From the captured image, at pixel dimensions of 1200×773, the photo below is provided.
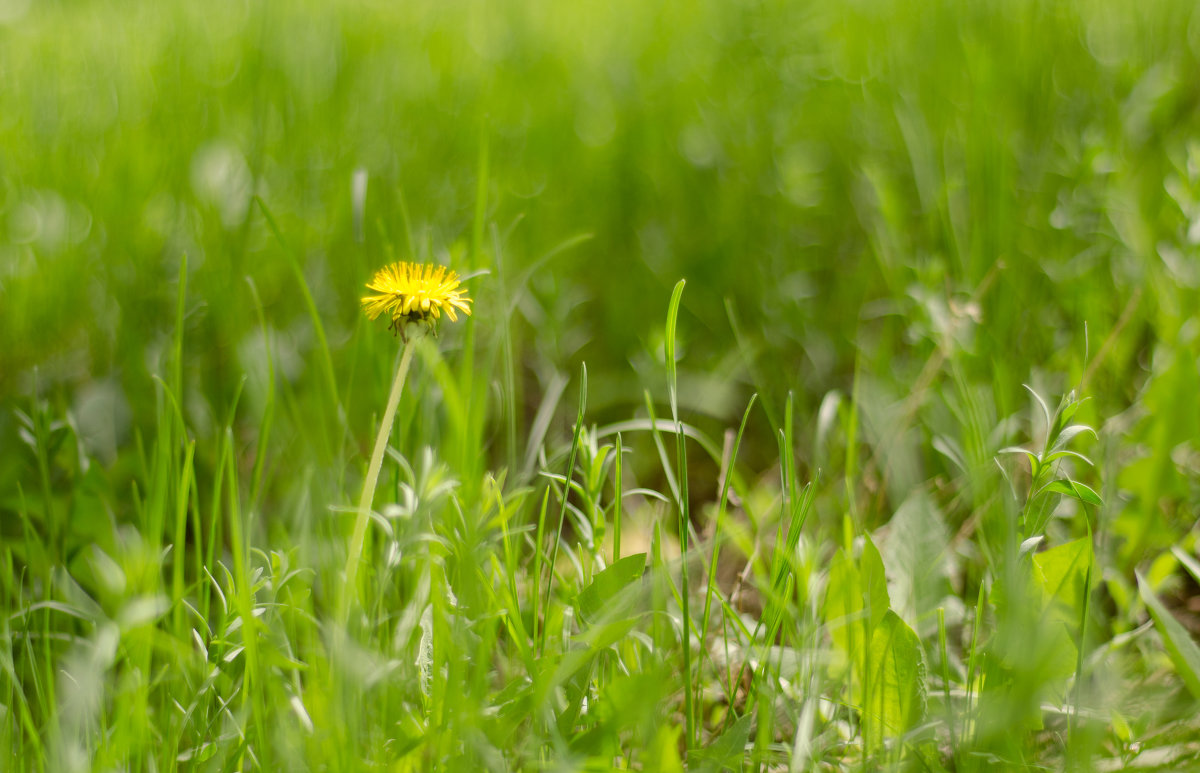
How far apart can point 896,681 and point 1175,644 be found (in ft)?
0.99

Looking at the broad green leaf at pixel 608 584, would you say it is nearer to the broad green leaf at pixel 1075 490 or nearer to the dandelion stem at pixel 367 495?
the dandelion stem at pixel 367 495

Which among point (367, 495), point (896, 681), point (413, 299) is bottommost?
point (896, 681)

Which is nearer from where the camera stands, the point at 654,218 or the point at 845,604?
the point at 845,604

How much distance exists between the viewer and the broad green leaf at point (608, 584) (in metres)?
0.95

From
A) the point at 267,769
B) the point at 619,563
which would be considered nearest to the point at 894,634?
the point at 619,563

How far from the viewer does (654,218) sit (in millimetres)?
2260

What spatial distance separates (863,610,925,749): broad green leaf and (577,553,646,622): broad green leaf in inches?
10.7

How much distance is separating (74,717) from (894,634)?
32.6 inches

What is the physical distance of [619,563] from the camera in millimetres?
960

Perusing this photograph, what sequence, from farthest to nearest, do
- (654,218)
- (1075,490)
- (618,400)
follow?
(654,218), (618,400), (1075,490)

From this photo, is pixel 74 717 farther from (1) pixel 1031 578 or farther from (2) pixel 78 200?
(2) pixel 78 200

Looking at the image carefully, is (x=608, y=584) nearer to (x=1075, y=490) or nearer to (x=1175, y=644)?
(x=1075, y=490)

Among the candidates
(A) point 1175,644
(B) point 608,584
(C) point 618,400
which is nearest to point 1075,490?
(A) point 1175,644

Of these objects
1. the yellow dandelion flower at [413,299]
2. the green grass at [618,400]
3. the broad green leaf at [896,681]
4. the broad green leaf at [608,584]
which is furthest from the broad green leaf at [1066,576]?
the yellow dandelion flower at [413,299]
